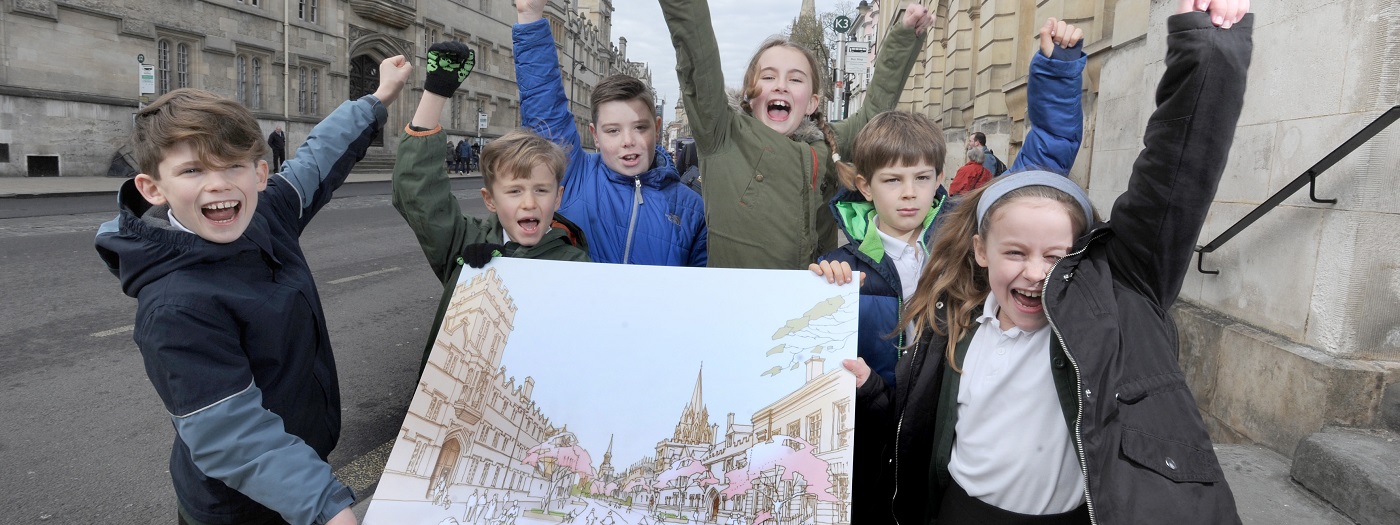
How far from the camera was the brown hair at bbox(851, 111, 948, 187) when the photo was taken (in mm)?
2373

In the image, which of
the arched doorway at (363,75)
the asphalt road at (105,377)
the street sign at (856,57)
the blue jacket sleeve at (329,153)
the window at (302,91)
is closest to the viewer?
the blue jacket sleeve at (329,153)

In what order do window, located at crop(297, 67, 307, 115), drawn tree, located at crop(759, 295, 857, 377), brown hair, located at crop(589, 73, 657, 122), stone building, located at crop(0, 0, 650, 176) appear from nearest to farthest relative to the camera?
drawn tree, located at crop(759, 295, 857, 377), brown hair, located at crop(589, 73, 657, 122), stone building, located at crop(0, 0, 650, 176), window, located at crop(297, 67, 307, 115)

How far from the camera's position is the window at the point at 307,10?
3234 cm

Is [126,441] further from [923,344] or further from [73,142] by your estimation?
[73,142]

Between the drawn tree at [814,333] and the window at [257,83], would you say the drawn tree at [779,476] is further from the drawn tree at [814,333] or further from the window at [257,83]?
the window at [257,83]

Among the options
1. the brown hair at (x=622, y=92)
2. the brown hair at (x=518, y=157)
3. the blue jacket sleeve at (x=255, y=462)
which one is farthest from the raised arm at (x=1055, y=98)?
the blue jacket sleeve at (x=255, y=462)

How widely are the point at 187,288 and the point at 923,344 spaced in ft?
5.39

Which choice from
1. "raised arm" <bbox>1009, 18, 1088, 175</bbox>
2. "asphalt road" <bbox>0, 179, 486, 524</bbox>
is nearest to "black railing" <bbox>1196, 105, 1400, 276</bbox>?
"raised arm" <bbox>1009, 18, 1088, 175</bbox>

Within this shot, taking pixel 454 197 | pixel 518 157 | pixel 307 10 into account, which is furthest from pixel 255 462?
pixel 307 10

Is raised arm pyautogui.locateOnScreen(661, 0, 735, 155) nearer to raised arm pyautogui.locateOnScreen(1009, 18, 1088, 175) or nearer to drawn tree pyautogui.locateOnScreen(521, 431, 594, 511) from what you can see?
raised arm pyautogui.locateOnScreen(1009, 18, 1088, 175)

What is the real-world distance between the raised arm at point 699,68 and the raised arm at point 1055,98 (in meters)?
0.91

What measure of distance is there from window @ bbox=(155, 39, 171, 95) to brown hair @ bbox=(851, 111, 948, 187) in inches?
1154

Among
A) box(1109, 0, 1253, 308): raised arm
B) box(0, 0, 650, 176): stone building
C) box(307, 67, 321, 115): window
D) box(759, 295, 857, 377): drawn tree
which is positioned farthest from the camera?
box(307, 67, 321, 115): window

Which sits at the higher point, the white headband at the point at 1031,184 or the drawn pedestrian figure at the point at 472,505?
the white headband at the point at 1031,184
